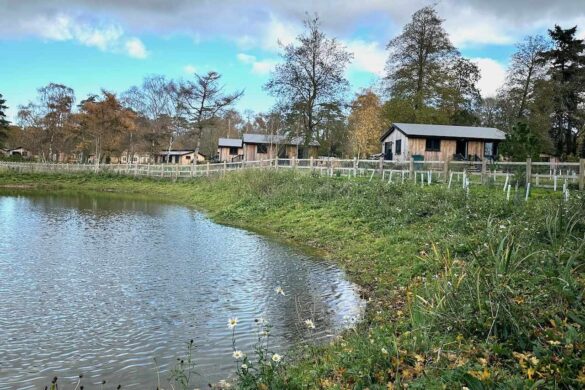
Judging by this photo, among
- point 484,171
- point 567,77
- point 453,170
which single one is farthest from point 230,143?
point 484,171

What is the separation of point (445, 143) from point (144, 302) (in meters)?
34.1

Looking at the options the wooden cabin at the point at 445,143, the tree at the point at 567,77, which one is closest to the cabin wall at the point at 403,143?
the wooden cabin at the point at 445,143

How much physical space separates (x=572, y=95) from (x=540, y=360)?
48.5m

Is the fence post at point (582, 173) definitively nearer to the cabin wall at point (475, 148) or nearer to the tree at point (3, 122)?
the cabin wall at point (475, 148)

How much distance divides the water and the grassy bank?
102cm

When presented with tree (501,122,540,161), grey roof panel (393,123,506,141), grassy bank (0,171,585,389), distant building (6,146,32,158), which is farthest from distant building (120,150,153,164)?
grassy bank (0,171,585,389)

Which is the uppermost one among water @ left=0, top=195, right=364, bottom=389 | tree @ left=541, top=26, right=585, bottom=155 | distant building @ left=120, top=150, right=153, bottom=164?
tree @ left=541, top=26, right=585, bottom=155

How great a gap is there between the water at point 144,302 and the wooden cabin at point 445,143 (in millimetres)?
24976

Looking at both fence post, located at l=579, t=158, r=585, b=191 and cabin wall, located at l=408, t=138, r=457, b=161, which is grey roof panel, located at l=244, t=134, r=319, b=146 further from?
fence post, located at l=579, t=158, r=585, b=191

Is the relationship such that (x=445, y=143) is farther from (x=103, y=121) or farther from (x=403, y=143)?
(x=103, y=121)

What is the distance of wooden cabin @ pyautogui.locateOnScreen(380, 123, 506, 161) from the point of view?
3800 cm

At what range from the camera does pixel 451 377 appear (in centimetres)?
402

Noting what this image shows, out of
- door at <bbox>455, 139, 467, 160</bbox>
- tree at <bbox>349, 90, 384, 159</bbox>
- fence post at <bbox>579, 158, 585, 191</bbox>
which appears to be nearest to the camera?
fence post at <bbox>579, 158, 585, 191</bbox>

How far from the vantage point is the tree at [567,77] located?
43903mm
